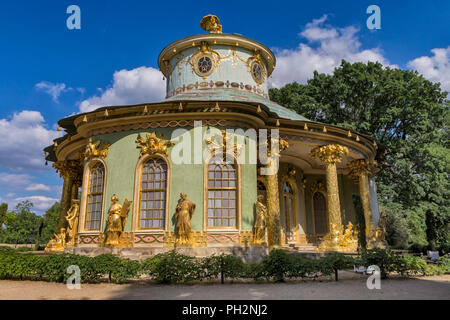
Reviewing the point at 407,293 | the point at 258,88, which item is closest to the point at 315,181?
the point at 258,88

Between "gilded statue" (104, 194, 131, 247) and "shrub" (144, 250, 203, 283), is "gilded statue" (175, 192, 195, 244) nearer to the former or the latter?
"gilded statue" (104, 194, 131, 247)

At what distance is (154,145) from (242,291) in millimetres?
6841

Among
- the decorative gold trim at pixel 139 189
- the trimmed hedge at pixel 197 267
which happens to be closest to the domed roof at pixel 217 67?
the decorative gold trim at pixel 139 189

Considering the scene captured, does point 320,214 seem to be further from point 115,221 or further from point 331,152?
point 115,221

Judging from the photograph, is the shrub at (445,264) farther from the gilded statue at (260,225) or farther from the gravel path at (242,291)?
the gilded statue at (260,225)

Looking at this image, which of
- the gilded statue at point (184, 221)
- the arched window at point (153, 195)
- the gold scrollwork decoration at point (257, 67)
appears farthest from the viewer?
the gold scrollwork decoration at point (257, 67)

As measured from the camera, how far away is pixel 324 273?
30.1 ft

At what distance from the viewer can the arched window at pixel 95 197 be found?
13225 millimetres

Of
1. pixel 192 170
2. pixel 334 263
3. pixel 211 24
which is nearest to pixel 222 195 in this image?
pixel 192 170

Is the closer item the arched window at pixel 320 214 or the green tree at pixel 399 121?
the arched window at pixel 320 214

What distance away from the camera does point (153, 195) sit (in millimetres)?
12664

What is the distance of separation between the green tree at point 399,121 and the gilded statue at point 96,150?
1721 cm
